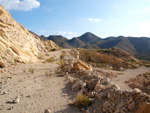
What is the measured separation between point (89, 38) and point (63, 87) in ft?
392

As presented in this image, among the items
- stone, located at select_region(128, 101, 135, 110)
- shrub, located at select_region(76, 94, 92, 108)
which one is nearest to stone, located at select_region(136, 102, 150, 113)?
stone, located at select_region(128, 101, 135, 110)

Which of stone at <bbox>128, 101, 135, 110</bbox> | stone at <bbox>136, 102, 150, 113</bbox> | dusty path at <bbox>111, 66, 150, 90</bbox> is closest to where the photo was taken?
stone at <bbox>136, 102, 150, 113</bbox>

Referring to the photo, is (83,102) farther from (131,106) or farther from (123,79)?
(123,79)

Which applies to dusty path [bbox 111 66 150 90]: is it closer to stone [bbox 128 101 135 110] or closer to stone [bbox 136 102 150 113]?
stone [bbox 128 101 135 110]

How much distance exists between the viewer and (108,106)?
3.23 m

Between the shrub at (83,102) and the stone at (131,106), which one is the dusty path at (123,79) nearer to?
the shrub at (83,102)

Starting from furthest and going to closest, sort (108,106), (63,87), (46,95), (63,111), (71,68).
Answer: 1. (71,68)
2. (63,87)
3. (46,95)
4. (63,111)
5. (108,106)

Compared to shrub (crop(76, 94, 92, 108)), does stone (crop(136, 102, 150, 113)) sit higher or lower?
higher

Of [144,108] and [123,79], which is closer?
[144,108]

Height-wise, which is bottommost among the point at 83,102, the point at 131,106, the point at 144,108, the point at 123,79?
the point at 123,79

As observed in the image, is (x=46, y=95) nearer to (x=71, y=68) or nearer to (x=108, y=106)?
(x=108, y=106)

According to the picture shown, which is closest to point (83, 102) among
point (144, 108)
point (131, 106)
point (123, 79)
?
point (131, 106)

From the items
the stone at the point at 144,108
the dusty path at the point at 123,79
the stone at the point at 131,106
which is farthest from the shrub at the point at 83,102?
the dusty path at the point at 123,79

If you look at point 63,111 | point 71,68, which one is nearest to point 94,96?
point 63,111
